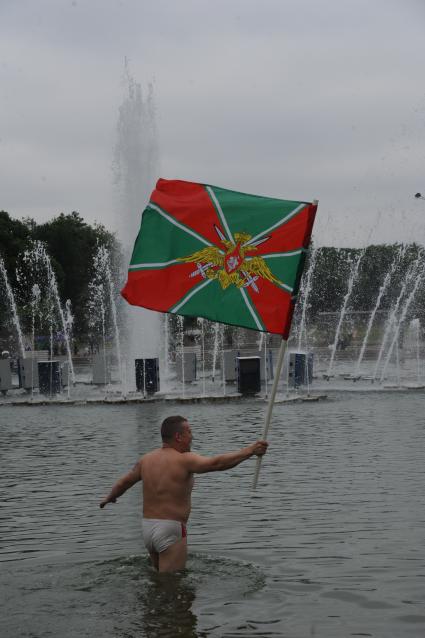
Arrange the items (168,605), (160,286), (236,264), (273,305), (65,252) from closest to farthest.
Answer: (168,605)
(273,305)
(236,264)
(160,286)
(65,252)

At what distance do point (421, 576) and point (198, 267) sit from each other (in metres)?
3.11

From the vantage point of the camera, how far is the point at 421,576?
9.36m

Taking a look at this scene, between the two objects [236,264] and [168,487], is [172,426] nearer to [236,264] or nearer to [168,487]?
[168,487]

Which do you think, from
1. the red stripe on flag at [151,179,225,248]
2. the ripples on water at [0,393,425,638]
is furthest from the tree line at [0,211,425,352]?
the red stripe on flag at [151,179,225,248]

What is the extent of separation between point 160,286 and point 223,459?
2.02 metres

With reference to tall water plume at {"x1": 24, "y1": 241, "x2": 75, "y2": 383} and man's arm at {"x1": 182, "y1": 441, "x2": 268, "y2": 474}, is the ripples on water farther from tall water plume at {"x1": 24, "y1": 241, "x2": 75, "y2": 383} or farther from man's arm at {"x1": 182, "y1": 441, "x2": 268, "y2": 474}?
tall water plume at {"x1": 24, "y1": 241, "x2": 75, "y2": 383}

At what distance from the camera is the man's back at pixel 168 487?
29.3 feet

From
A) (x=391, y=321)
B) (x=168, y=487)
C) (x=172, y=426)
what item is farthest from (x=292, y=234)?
(x=391, y=321)

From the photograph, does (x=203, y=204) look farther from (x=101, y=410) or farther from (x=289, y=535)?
(x=101, y=410)

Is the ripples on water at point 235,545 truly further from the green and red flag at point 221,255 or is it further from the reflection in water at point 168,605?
the green and red flag at point 221,255

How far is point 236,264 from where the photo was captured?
32.0ft

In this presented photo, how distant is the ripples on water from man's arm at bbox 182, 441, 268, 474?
97 centimetres

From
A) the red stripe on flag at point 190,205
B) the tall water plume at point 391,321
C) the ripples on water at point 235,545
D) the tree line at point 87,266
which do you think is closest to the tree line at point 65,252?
the tree line at point 87,266

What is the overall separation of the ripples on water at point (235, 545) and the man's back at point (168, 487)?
0.56m
